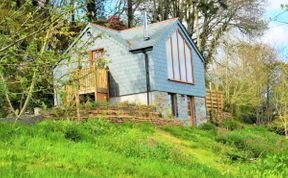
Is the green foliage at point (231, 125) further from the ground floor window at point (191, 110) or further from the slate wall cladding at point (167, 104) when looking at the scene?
the slate wall cladding at point (167, 104)

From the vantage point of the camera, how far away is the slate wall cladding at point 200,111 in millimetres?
31991

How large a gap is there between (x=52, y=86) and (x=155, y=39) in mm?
19080

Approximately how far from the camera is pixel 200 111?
32531 millimetres

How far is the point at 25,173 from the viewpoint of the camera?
23.0ft

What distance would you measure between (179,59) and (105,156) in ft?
69.6

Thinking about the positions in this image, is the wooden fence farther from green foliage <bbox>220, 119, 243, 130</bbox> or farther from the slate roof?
the slate roof

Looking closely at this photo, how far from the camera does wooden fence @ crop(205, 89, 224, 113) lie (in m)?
35.2

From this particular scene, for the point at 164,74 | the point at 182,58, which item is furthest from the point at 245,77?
the point at 164,74

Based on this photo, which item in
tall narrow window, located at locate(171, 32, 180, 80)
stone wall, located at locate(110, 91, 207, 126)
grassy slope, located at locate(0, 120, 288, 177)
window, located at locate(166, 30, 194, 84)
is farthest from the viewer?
tall narrow window, located at locate(171, 32, 180, 80)

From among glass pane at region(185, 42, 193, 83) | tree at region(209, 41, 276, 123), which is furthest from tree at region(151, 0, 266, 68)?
glass pane at region(185, 42, 193, 83)

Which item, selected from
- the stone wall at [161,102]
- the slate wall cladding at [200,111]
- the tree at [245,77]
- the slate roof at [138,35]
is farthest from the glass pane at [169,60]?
the tree at [245,77]

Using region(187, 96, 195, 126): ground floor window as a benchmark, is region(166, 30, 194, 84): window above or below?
above

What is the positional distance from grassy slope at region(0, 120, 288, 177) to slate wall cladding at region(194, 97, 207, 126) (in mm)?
13370

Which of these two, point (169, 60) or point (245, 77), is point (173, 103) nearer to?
point (169, 60)
